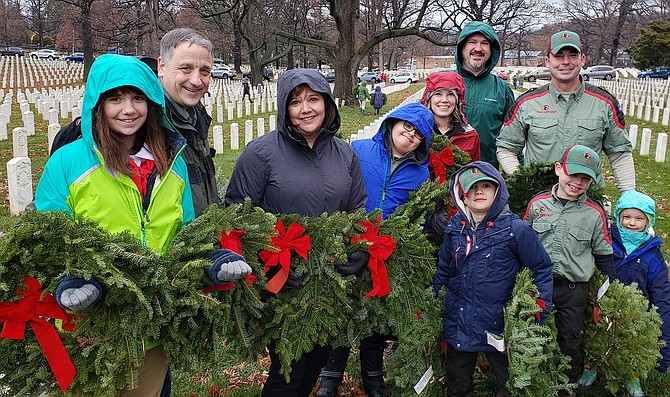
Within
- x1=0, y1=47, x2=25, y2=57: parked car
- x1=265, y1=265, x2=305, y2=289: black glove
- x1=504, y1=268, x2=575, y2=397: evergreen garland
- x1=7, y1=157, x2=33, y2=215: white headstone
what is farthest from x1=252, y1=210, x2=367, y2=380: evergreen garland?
x1=0, y1=47, x2=25, y2=57: parked car

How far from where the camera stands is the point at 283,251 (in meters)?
2.78

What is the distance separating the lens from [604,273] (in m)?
3.69

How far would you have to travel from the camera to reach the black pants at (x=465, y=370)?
344cm

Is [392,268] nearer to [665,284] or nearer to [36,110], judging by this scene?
[665,284]

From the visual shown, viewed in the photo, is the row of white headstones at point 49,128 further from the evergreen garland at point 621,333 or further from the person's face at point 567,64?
the evergreen garland at point 621,333

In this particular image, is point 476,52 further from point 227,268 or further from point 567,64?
point 227,268

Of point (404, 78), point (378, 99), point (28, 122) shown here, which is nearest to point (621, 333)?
point (28, 122)

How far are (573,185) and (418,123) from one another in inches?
43.4

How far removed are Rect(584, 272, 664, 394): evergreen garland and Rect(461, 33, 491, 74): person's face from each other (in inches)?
79.6

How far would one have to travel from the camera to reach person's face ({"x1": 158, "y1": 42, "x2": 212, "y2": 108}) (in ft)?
10.1

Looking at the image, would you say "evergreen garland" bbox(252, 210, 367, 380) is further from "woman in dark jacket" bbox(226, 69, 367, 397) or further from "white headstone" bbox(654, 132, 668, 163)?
"white headstone" bbox(654, 132, 668, 163)

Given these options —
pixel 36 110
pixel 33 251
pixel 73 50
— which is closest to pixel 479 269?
pixel 33 251

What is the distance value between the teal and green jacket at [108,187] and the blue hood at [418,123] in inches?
60.9

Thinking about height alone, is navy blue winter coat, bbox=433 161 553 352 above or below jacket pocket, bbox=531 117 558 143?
below
